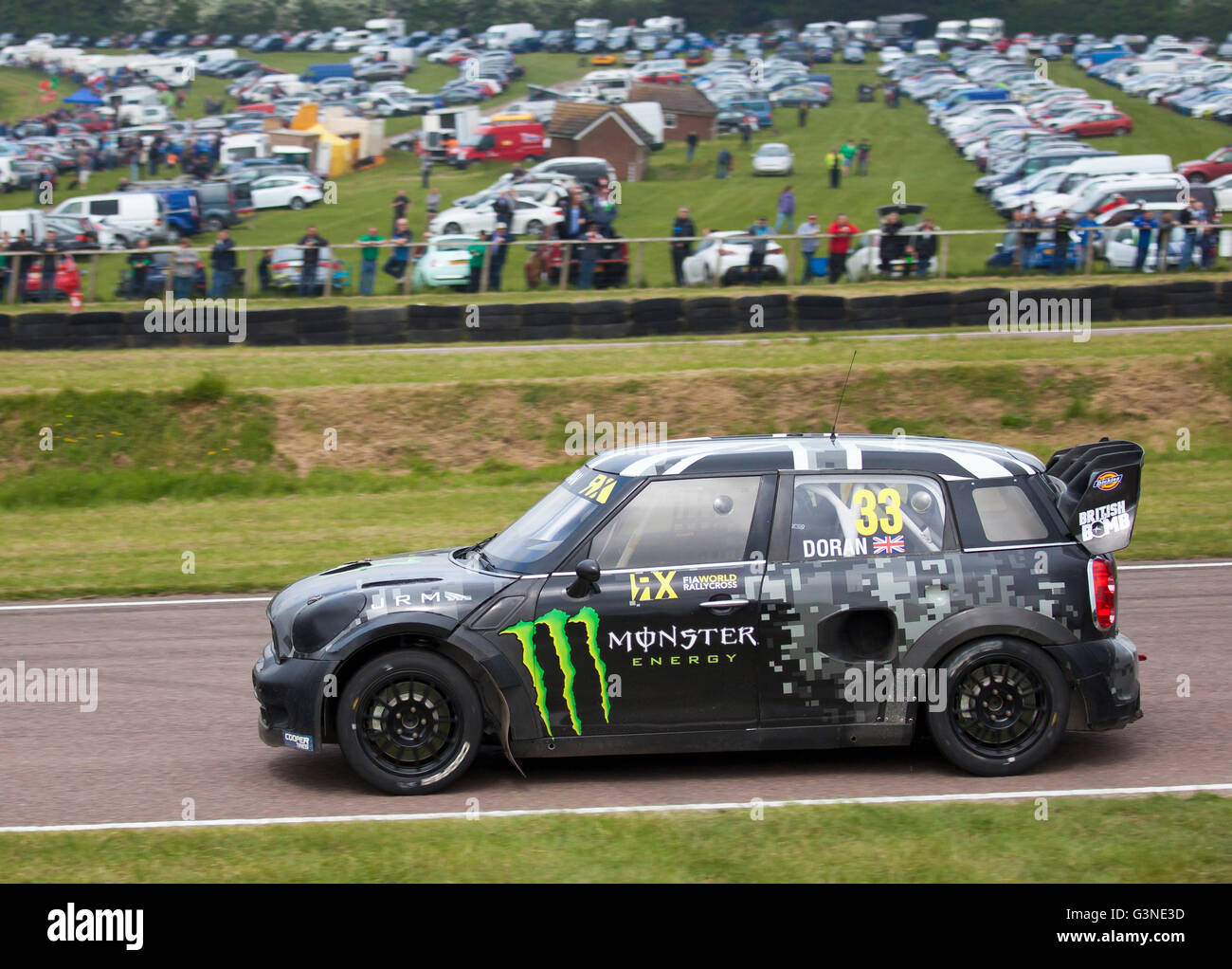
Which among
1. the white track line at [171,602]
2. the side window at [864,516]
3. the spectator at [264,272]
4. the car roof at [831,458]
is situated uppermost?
the spectator at [264,272]

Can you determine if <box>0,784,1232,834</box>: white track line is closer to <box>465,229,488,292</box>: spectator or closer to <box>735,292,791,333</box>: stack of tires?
<box>735,292,791,333</box>: stack of tires

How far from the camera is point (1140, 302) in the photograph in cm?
2169

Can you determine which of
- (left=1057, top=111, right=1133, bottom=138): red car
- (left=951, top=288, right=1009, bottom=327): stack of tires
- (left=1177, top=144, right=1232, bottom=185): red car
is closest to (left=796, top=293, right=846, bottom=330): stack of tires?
(left=951, top=288, right=1009, bottom=327): stack of tires

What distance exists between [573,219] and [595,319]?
216 inches

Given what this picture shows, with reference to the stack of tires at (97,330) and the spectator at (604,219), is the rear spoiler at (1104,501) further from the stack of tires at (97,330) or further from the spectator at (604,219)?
the spectator at (604,219)

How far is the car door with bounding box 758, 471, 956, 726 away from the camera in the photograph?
6.27 meters

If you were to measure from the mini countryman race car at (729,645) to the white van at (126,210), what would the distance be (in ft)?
109

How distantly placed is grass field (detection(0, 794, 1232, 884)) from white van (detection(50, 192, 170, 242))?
3391 cm

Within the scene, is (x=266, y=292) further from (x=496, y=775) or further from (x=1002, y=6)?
(x=1002, y=6)

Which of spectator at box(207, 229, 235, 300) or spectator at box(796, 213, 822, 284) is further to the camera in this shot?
spectator at box(796, 213, 822, 284)

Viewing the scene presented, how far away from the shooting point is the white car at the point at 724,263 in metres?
25.0

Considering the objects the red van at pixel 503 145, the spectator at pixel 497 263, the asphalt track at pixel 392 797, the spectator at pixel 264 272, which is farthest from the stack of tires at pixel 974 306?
the red van at pixel 503 145

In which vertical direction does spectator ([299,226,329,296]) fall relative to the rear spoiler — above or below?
above
